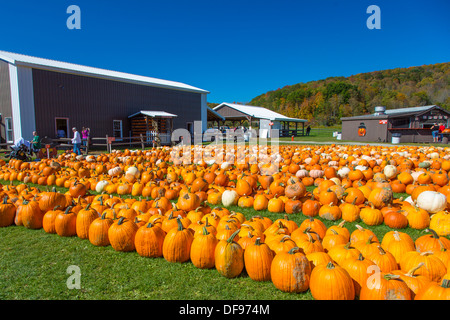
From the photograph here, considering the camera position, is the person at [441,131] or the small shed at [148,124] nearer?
the small shed at [148,124]

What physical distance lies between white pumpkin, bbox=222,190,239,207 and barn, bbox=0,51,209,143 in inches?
756

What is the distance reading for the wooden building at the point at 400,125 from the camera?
90.8ft

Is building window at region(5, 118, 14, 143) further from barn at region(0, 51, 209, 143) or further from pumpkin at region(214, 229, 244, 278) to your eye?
pumpkin at region(214, 229, 244, 278)

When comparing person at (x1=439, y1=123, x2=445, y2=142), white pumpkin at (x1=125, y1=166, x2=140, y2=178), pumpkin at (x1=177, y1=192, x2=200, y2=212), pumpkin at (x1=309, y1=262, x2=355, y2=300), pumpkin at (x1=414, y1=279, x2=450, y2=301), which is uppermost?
person at (x1=439, y1=123, x2=445, y2=142)

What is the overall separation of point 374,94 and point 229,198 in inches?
3987

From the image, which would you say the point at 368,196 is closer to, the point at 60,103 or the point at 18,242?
the point at 18,242

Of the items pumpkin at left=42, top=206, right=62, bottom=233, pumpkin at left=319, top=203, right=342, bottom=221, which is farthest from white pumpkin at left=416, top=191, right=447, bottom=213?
pumpkin at left=42, top=206, right=62, bottom=233

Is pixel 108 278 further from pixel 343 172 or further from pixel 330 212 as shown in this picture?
pixel 343 172

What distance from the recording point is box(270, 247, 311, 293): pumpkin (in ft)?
8.77

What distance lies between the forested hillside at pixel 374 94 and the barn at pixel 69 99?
64882 mm

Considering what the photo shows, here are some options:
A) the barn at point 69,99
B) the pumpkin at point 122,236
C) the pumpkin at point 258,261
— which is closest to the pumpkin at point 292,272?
the pumpkin at point 258,261

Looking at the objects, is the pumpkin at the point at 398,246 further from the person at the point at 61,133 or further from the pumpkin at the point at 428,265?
the person at the point at 61,133

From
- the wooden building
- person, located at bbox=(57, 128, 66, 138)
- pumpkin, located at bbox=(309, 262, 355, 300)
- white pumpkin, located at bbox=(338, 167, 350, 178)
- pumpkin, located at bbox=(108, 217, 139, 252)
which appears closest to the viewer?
pumpkin, located at bbox=(309, 262, 355, 300)

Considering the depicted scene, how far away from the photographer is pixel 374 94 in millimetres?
91812
